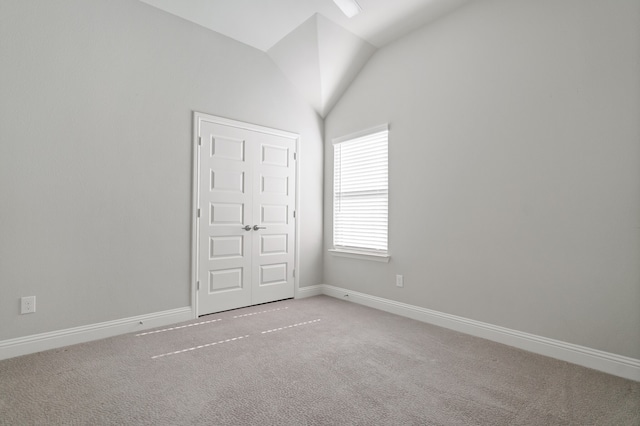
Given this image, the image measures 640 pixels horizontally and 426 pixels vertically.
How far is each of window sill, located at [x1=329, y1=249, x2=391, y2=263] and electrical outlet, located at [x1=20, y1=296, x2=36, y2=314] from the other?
3.04m

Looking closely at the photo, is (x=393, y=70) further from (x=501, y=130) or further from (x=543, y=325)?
(x=543, y=325)

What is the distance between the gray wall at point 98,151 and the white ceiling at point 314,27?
0.19 meters

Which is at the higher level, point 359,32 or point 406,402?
point 359,32

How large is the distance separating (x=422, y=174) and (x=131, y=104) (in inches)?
113

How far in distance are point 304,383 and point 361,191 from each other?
2494 mm

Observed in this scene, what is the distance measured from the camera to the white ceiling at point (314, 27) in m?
3.28

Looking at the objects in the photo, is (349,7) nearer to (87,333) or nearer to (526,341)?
(526,341)

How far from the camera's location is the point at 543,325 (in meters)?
2.65

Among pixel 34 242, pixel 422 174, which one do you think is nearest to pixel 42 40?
pixel 34 242

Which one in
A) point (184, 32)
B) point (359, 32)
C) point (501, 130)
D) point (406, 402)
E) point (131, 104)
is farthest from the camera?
point (359, 32)

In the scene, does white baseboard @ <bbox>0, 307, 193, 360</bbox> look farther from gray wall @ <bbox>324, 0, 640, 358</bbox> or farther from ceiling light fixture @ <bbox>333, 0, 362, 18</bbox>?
ceiling light fixture @ <bbox>333, 0, 362, 18</bbox>

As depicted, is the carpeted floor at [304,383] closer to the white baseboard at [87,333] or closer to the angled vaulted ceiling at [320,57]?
the white baseboard at [87,333]

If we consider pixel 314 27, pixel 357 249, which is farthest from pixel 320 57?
pixel 357 249

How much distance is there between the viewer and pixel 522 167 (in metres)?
2.78
